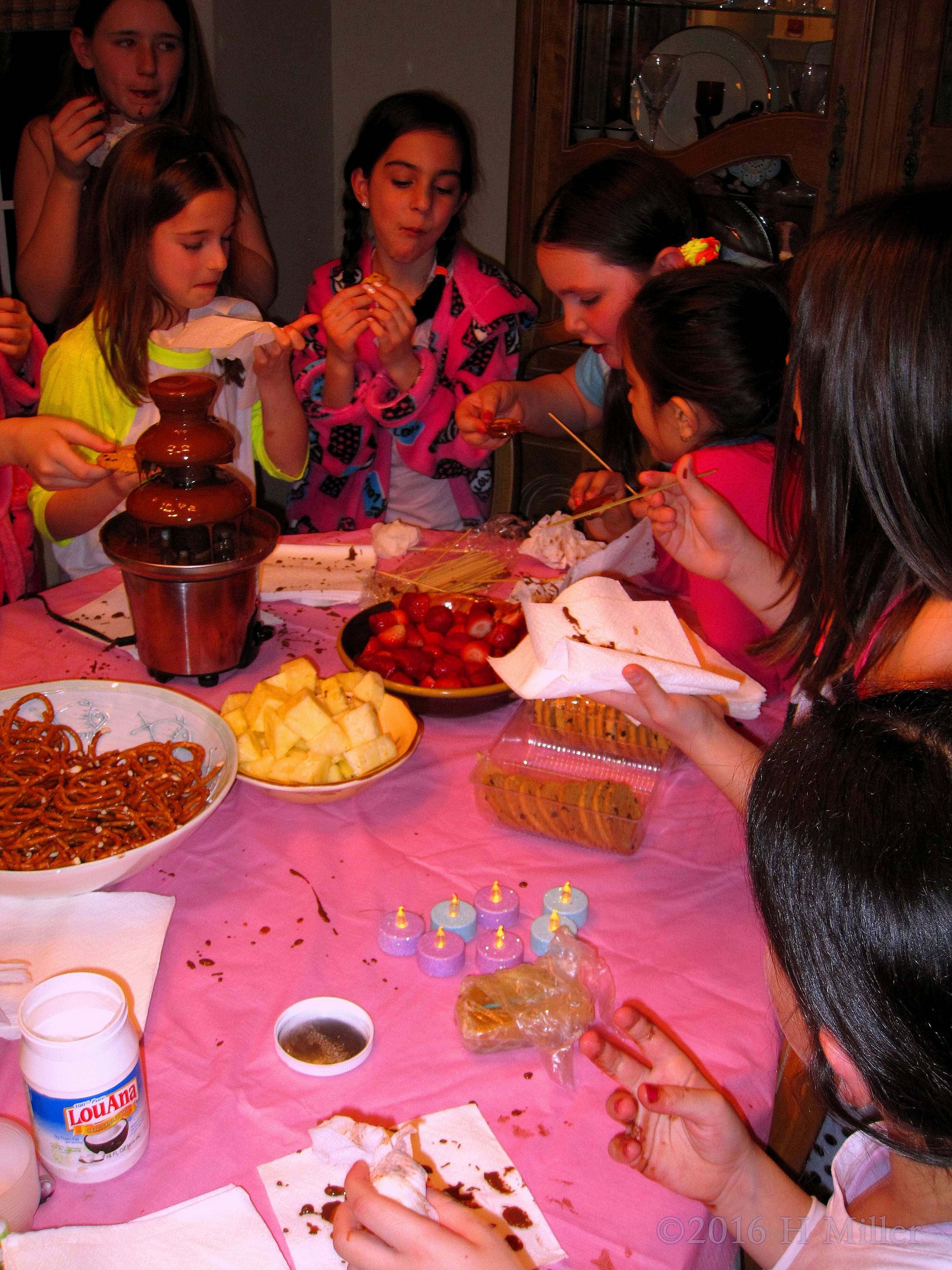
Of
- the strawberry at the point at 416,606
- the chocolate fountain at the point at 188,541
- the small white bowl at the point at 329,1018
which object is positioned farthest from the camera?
the strawberry at the point at 416,606

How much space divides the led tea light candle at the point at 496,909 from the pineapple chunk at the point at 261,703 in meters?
0.42

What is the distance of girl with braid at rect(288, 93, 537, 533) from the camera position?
2.74 meters

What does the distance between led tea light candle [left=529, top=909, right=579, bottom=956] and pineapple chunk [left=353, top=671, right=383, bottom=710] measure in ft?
1.51

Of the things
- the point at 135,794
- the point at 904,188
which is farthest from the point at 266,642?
the point at 904,188

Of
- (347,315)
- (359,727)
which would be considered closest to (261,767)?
(359,727)

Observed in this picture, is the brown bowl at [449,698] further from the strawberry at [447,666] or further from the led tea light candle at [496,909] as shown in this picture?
the led tea light candle at [496,909]

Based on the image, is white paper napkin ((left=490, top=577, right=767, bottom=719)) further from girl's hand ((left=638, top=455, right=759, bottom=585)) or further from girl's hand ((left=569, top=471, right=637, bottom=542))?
girl's hand ((left=569, top=471, right=637, bottom=542))

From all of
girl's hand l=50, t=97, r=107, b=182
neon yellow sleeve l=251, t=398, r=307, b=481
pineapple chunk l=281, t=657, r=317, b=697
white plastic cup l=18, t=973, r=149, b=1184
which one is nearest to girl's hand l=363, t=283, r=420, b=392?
neon yellow sleeve l=251, t=398, r=307, b=481

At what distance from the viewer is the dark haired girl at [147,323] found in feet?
7.42

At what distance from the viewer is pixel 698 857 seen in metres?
1.40

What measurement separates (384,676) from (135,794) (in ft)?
1.65

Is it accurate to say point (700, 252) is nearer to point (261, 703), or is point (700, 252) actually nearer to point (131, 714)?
point (261, 703)

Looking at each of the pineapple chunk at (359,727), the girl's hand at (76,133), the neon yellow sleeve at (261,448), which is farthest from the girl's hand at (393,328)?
the pineapple chunk at (359,727)

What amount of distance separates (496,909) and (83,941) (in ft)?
1.56
